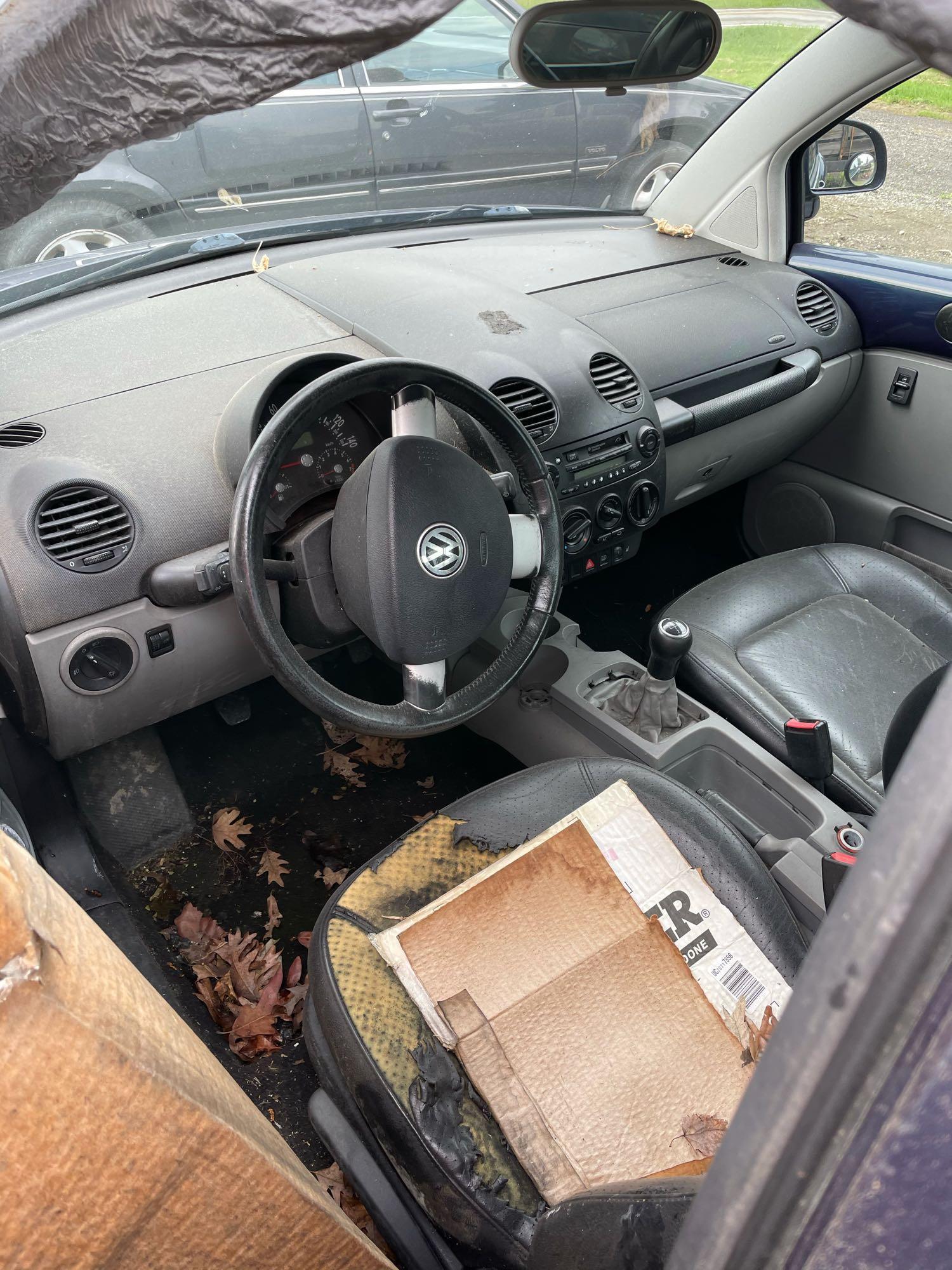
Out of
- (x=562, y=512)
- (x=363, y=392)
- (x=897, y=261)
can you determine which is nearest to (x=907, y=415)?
(x=897, y=261)

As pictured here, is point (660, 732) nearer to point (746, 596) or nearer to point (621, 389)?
point (746, 596)

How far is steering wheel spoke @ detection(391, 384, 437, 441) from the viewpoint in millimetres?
1789

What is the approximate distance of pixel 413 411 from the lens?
5.88ft

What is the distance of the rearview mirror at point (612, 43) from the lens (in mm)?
2156

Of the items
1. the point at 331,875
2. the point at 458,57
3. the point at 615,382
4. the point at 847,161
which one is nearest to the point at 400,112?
the point at 458,57

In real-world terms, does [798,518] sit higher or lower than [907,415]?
lower

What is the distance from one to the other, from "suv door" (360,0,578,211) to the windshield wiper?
14.6 inches

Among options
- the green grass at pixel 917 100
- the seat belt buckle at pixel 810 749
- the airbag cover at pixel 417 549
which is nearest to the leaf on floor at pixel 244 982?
the airbag cover at pixel 417 549

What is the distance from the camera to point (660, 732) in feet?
7.11

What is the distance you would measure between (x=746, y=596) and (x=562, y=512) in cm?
51

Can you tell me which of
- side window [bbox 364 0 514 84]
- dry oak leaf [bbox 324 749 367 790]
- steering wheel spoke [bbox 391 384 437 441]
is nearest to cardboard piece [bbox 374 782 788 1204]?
steering wheel spoke [bbox 391 384 437 441]

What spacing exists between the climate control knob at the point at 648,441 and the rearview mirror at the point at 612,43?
0.83 m

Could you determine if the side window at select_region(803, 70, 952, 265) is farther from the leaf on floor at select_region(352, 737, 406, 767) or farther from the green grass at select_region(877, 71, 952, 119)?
the leaf on floor at select_region(352, 737, 406, 767)

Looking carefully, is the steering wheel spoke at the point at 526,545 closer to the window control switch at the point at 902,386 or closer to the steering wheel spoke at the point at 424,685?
the steering wheel spoke at the point at 424,685
